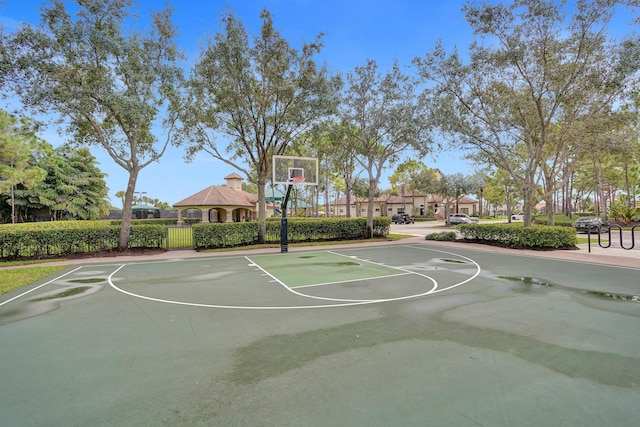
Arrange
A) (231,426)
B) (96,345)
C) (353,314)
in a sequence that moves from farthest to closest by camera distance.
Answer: (353,314)
(96,345)
(231,426)

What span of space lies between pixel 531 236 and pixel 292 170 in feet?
38.8

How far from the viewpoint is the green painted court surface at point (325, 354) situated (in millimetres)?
2801

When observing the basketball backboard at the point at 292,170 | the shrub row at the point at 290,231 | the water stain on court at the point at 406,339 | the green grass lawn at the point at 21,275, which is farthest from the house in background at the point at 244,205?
the water stain on court at the point at 406,339

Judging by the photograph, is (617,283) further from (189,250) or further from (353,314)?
(189,250)

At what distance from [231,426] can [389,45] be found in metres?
18.7

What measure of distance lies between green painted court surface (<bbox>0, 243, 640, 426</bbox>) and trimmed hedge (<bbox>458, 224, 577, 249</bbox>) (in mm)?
7328

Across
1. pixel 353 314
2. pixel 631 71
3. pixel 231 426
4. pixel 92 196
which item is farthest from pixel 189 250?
pixel 92 196

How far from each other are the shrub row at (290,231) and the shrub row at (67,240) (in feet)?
6.91

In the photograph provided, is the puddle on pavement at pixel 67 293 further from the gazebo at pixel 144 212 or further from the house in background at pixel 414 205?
the house in background at pixel 414 205

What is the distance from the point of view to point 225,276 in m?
9.10

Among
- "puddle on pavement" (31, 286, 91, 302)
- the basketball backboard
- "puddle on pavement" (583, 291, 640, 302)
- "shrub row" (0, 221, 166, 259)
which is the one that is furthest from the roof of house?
"puddle on pavement" (583, 291, 640, 302)

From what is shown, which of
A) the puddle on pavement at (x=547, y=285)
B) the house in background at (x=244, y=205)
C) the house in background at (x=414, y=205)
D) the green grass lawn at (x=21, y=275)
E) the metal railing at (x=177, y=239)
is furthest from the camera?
the house in background at (x=414, y=205)

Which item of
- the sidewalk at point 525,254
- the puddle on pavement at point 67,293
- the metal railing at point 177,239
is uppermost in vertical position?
the metal railing at point 177,239

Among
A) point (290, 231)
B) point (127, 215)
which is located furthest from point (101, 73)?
point (290, 231)
